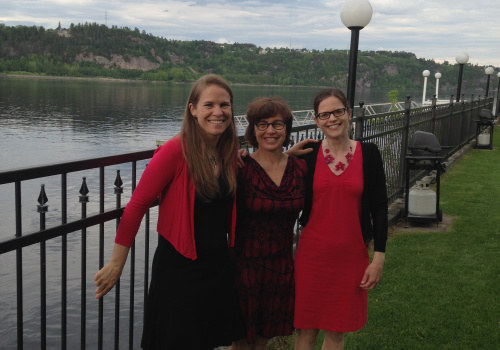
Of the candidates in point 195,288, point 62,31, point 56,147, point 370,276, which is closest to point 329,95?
point 370,276

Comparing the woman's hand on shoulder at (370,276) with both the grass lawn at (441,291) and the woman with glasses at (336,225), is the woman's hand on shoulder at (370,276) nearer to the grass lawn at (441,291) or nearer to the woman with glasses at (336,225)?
the woman with glasses at (336,225)

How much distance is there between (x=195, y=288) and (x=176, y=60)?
141 metres

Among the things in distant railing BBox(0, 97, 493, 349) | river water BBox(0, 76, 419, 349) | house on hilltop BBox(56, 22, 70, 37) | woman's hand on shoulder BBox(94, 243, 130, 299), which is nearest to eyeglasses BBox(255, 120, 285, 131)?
distant railing BBox(0, 97, 493, 349)

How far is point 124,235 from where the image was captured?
2088 mm

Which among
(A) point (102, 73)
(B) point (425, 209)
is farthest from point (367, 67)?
(B) point (425, 209)

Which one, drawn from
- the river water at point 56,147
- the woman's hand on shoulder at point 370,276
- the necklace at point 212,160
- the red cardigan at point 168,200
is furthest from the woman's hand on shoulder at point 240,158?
the river water at point 56,147

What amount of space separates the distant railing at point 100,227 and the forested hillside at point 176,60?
382 feet

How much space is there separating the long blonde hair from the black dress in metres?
0.06

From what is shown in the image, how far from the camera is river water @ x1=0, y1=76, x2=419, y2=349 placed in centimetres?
918

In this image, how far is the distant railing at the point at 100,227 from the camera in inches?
85.9

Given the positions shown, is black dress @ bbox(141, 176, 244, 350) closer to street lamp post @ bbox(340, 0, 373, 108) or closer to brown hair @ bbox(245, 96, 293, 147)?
brown hair @ bbox(245, 96, 293, 147)

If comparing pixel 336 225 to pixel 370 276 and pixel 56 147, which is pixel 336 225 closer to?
pixel 370 276

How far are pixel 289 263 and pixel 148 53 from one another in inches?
5717

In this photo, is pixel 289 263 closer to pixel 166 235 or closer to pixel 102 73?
pixel 166 235
